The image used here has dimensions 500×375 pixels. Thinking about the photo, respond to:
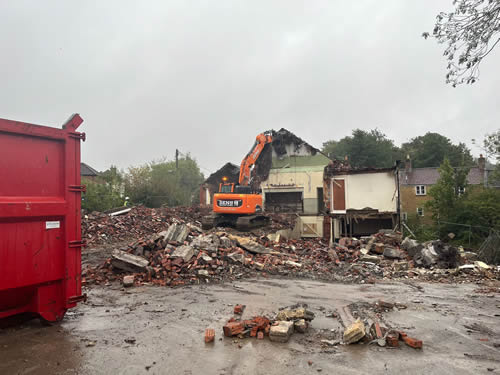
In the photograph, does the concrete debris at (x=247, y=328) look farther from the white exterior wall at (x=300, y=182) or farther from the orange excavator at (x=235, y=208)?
the white exterior wall at (x=300, y=182)

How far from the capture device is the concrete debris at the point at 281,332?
445 cm

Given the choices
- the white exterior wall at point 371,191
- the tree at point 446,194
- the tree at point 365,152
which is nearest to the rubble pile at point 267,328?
the white exterior wall at point 371,191

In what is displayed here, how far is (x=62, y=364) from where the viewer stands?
3705 millimetres

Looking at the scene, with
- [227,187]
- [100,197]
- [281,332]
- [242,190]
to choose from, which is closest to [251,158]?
[227,187]

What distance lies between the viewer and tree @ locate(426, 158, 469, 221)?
20.5 metres

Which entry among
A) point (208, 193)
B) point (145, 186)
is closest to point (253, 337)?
point (145, 186)

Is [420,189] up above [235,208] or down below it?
above

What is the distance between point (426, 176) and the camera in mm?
40719

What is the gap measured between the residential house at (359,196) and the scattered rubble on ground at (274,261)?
5.89m

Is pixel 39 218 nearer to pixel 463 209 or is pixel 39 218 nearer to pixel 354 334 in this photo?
pixel 354 334

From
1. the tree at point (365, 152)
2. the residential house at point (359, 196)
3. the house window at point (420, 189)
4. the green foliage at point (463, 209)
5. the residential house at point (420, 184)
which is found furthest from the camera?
the tree at point (365, 152)

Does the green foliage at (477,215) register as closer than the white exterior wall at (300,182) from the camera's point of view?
Yes

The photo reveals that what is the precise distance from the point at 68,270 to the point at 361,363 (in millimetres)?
3904

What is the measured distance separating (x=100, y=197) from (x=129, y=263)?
17.0m
